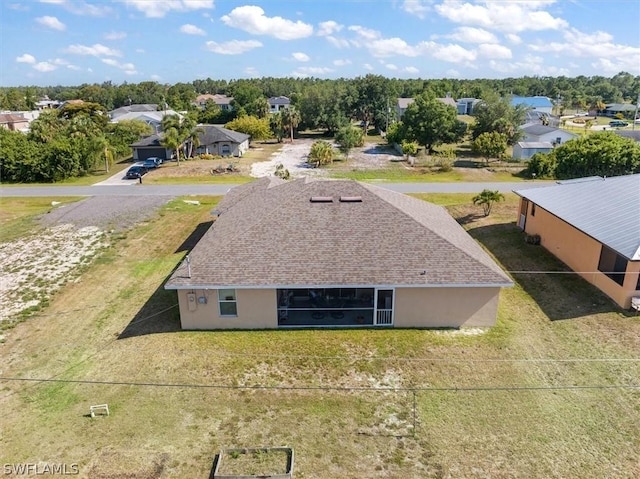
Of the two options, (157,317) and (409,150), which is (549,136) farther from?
A: (157,317)

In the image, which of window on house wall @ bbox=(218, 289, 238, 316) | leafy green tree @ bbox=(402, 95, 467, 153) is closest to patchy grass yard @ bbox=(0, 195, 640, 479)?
window on house wall @ bbox=(218, 289, 238, 316)

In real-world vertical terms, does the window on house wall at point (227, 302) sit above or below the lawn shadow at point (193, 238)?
above

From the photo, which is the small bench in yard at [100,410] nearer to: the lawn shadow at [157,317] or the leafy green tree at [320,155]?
the lawn shadow at [157,317]

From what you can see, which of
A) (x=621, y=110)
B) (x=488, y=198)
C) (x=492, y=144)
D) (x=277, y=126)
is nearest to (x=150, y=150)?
(x=277, y=126)

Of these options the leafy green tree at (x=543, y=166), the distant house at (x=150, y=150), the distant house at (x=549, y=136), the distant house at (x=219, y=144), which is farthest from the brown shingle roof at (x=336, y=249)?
the distant house at (x=549, y=136)

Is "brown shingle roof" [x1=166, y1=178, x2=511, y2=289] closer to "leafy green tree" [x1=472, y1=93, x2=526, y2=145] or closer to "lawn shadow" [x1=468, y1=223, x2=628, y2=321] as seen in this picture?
"lawn shadow" [x1=468, y1=223, x2=628, y2=321]

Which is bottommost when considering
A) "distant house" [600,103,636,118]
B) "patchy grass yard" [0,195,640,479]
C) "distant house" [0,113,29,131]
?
"patchy grass yard" [0,195,640,479]
